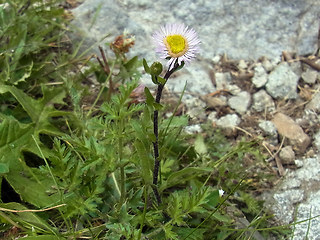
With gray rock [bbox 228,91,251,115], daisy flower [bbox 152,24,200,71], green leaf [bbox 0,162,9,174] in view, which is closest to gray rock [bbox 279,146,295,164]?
gray rock [bbox 228,91,251,115]

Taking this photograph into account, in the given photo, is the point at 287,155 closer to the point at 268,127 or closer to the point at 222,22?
the point at 268,127

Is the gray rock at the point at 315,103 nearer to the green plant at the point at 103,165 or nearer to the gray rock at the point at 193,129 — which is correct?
the green plant at the point at 103,165

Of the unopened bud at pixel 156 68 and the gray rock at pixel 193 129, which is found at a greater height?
the unopened bud at pixel 156 68

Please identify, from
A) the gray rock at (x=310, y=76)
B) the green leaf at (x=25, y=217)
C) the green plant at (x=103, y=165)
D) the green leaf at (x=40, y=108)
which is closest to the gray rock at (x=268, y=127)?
the green plant at (x=103, y=165)

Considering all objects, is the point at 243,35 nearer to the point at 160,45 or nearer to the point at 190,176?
the point at 190,176

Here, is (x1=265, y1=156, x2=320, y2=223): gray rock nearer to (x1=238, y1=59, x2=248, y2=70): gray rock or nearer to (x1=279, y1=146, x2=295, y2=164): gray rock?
(x1=279, y1=146, x2=295, y2=164): gray rock

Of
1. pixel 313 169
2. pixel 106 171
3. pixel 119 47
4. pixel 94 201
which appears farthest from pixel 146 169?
pixel 313 169

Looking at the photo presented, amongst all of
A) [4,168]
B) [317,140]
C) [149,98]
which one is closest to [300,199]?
[317,140]
